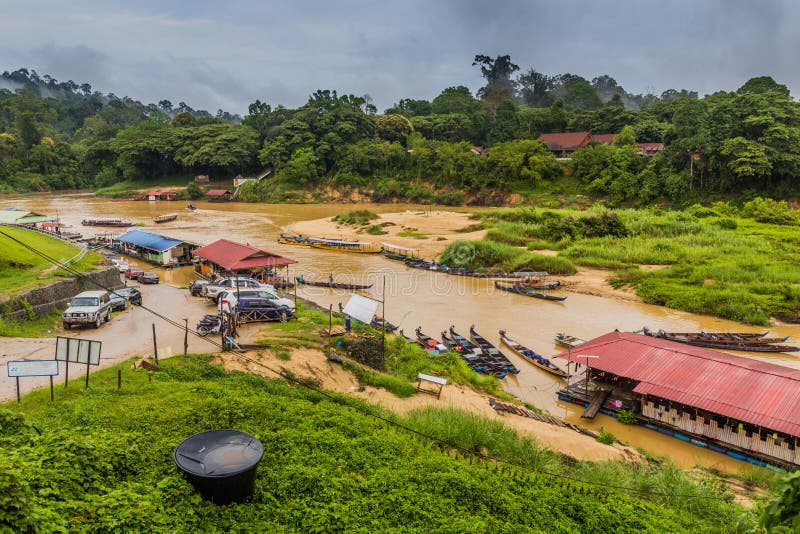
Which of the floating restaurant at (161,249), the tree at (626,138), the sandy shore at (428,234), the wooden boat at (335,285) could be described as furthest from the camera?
the tree at (626,138)

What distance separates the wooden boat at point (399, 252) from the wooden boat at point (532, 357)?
18.7 m

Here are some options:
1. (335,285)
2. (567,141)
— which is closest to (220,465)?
(335,285)

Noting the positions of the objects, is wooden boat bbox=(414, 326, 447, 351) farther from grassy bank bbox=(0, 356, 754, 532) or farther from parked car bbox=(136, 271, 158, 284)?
parked car bbox=(136, 271, 158, 284)

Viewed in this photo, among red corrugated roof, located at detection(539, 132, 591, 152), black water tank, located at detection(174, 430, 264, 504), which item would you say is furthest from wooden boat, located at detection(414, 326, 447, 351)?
red corrugated roof, located at detection(539, 132, 591, 152)

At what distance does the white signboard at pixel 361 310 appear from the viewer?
17.8m

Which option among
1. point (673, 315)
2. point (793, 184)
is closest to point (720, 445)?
point (673, 315)

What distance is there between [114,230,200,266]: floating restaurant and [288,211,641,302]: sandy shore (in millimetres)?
17922

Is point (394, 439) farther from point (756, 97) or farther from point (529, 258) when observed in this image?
point (756, 97)

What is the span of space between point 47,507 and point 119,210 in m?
78.2

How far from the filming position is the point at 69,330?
1881 cm

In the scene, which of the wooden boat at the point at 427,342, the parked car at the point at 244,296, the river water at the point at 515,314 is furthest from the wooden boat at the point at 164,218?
the wooden boat at the point at 427,342

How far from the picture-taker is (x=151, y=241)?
3809 centimetres

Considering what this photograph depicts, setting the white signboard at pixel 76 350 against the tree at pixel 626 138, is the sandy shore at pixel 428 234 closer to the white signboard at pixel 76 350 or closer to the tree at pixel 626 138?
the white signboard at pixel 76 350

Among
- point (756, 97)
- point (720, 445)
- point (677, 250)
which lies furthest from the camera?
point (756, 97)
